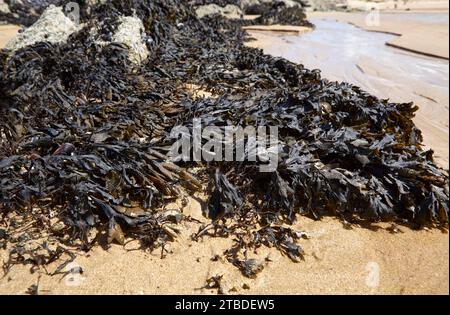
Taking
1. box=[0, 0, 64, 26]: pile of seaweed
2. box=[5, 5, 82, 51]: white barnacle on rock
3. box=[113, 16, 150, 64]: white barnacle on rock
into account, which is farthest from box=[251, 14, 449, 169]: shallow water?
box=[0, 0, 64, 26]: pile of seaweed

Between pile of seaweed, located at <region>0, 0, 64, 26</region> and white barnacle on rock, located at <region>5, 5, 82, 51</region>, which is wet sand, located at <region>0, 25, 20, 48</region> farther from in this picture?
white barnacle on rock, located at <region>5, 5, 82, 51</region>

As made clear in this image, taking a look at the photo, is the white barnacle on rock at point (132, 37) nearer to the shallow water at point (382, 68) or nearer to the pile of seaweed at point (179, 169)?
the pile of seaweed at point (179, 169)

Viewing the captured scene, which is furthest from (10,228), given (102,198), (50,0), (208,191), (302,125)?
(50,0)

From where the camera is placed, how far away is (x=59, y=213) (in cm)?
226

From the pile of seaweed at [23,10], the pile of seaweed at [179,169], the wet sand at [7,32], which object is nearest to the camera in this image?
the pile of seaweed at [179,169]

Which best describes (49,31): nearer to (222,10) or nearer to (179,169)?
(179,169)

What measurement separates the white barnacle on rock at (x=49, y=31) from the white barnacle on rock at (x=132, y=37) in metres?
0.92

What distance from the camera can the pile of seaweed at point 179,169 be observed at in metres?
2.23

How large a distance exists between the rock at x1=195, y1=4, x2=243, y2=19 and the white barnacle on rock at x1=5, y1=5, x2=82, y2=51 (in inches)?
199

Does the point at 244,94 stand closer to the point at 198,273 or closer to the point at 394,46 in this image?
the point at 198,273

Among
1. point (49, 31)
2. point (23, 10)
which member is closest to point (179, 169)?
point (49, 31)

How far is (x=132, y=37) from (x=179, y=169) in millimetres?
3301

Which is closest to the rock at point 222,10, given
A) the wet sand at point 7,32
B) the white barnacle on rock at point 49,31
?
Result: the wet sand at point 7,32
